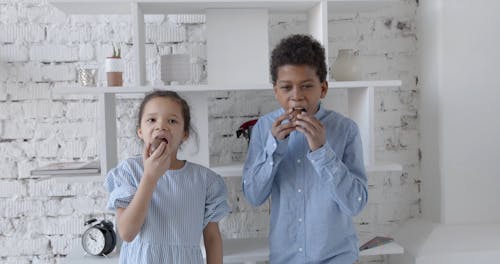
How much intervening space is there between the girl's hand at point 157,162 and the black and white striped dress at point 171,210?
3.6 inches

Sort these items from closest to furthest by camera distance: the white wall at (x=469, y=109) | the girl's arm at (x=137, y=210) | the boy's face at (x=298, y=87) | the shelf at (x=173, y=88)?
the girl's arm at (x=137, y=210) → the boy's face at (x=298, y=87) → the shelf at (x=173, y=88) → the white wall at (x=469, y=109)

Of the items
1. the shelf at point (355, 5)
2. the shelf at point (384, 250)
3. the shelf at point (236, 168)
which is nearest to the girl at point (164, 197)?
the shelf at point (236, 168)

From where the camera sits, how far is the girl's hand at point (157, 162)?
1.36 m

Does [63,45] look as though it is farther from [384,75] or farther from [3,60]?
[384,75]

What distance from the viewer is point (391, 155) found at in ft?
7.24

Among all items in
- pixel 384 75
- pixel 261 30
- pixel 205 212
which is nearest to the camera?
pixel 205 212

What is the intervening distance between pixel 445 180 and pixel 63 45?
1.62 metres

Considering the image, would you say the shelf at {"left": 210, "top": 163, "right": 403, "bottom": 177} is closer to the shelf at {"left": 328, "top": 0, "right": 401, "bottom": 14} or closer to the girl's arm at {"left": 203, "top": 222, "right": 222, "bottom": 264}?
the girl's arm at {"left": 203, "top": 222, "right": 222, "bottom": 264}

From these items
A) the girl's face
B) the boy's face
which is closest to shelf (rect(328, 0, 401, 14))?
the boy's face

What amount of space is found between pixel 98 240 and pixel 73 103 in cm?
58

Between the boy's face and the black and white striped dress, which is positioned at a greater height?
the boy's face

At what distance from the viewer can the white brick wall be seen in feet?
6.77

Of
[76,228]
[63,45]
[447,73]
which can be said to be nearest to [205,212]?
[76,228]

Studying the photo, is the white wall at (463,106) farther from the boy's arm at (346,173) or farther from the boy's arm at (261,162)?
the boy's arm at (261,162)
